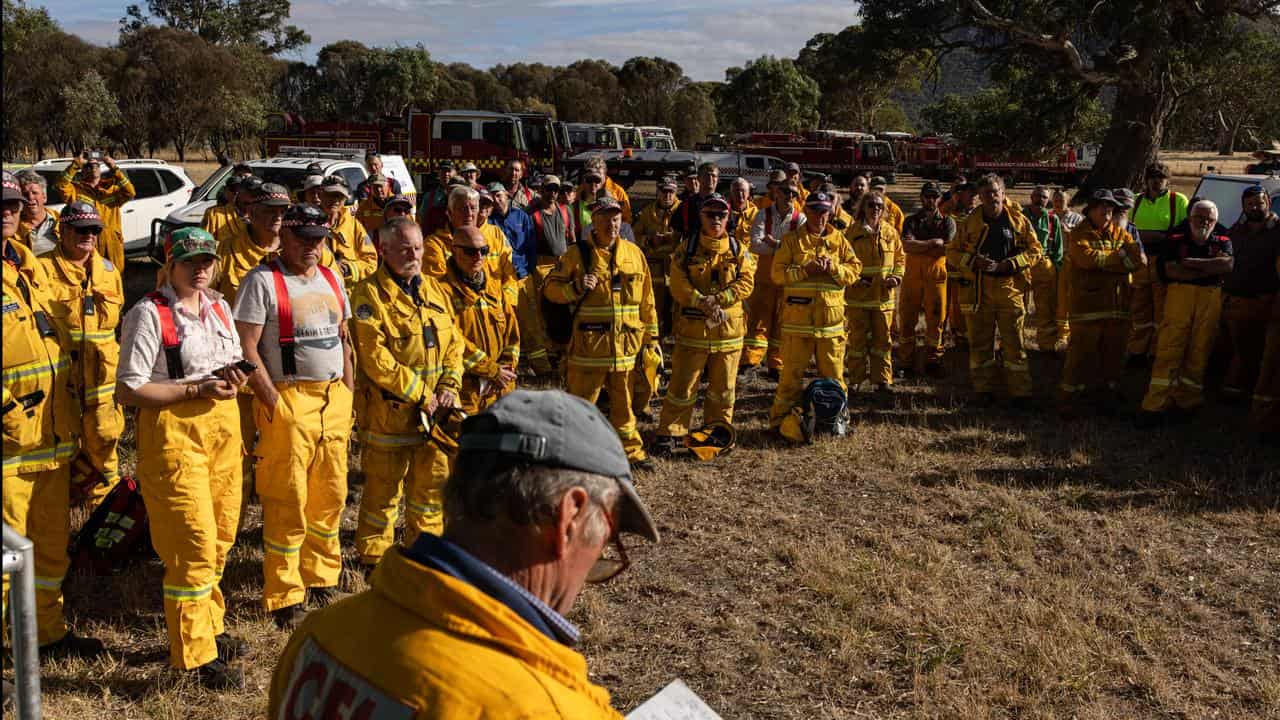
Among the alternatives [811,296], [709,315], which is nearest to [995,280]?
[811,296]

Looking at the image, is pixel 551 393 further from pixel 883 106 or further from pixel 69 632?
pixel 883 106

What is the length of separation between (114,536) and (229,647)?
1461 mm

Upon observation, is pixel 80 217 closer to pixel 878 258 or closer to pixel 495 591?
pixel 495 591

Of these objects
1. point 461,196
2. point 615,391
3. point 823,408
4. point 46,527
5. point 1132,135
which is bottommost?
point 823,408

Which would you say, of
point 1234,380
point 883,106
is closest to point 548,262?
point 1234,380

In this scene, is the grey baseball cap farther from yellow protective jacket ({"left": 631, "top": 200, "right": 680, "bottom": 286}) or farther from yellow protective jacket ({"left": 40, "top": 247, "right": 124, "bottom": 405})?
yellow protective jacket ({"left": 631, "top": 200, "right": 680, "bottom": 286})

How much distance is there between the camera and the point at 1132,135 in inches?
1103

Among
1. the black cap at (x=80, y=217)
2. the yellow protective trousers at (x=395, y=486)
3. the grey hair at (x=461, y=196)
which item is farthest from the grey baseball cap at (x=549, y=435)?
the grey hair at (x=461, y=196)

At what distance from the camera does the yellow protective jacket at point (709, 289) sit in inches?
307

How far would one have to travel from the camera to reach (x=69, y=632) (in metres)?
4.80

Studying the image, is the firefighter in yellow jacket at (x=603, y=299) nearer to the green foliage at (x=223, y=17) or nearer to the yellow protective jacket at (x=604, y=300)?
the yellow protective jacket at (x=604, y=300)

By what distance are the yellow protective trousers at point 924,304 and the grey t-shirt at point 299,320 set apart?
7.34 m

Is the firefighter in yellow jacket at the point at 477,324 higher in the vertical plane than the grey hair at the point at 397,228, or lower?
lower

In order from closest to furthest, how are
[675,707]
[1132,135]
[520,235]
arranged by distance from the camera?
[675,707], [520,235], [1132,135]
